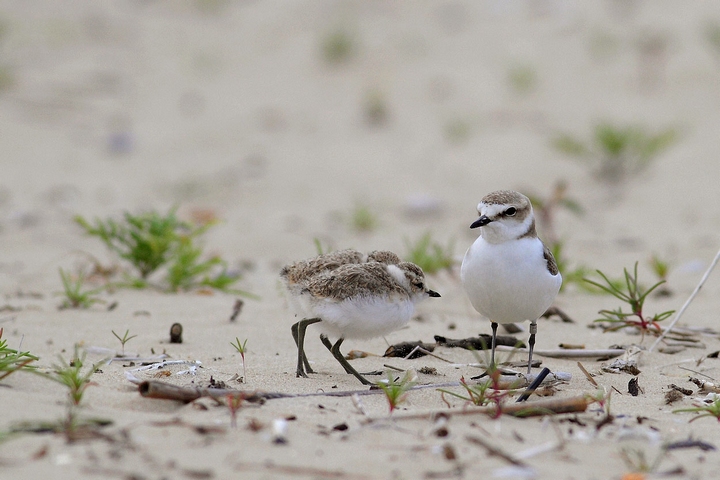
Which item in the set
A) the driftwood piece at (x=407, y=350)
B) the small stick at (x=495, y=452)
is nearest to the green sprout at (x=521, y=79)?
the driftwood piece at (x=407, y=350)

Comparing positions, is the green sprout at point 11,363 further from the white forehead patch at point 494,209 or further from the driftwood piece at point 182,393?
the white forehead patch at point 494,209

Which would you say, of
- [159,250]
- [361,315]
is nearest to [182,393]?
[361,315]

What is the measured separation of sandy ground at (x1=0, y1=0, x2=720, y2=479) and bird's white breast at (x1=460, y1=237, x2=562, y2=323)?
1.50 ft

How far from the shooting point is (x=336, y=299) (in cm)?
418

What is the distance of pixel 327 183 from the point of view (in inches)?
456

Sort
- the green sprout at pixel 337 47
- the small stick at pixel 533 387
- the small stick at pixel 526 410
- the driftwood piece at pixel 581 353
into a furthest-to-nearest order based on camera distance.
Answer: the green sprout at pixel 337 47
the driftwood piece at pixel 581 353
the small stick at pixel 533 387
the small stick at pixel 526 410

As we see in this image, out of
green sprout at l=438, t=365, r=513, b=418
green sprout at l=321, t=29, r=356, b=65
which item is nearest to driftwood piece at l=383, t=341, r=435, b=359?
green sprout at l=438, t=365, r=513, b=418

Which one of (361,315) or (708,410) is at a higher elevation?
(361,315)

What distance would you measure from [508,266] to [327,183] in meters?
7.36

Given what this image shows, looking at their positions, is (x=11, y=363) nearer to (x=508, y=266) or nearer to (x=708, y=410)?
(x=508, y=266)

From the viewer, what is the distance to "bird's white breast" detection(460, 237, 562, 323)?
4348 millimetres

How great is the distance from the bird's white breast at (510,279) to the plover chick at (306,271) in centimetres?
47

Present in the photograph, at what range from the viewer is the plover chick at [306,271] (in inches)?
173

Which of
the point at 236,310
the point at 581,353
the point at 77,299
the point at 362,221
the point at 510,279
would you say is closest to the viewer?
the point at 510,279
